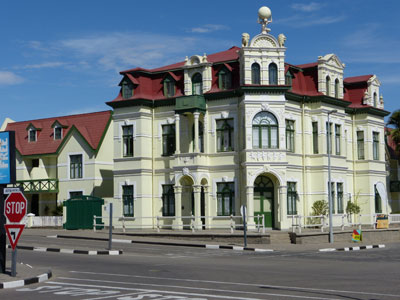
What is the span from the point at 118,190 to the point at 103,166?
5.21 m

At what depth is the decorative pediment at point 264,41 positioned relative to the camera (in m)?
38.3

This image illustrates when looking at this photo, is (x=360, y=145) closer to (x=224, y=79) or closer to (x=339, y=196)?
(x=339, y=196)

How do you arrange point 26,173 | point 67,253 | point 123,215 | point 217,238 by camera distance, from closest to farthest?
point 67,253, point 217,238, point 123,215, point 26,173

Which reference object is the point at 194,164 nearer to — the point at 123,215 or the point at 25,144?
the point at 123,215

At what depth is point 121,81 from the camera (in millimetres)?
42844

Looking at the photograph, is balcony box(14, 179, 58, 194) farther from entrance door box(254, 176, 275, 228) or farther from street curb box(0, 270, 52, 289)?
street curb box(0, 270, 52, 289)

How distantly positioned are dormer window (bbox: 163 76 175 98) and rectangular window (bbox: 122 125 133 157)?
3163 millimetres

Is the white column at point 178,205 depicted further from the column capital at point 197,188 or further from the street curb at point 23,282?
the street curb at point 23,282

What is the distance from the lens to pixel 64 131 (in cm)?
4947

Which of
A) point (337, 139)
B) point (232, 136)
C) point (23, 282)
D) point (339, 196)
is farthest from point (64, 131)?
point (23, 282)

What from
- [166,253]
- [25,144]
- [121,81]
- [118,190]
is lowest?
[166,253]

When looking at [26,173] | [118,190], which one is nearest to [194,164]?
[118,190]

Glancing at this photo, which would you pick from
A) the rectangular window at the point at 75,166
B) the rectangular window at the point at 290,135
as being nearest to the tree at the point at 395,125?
the rectangular window at the point at 290,135

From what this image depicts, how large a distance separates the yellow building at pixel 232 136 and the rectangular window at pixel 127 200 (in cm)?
7
